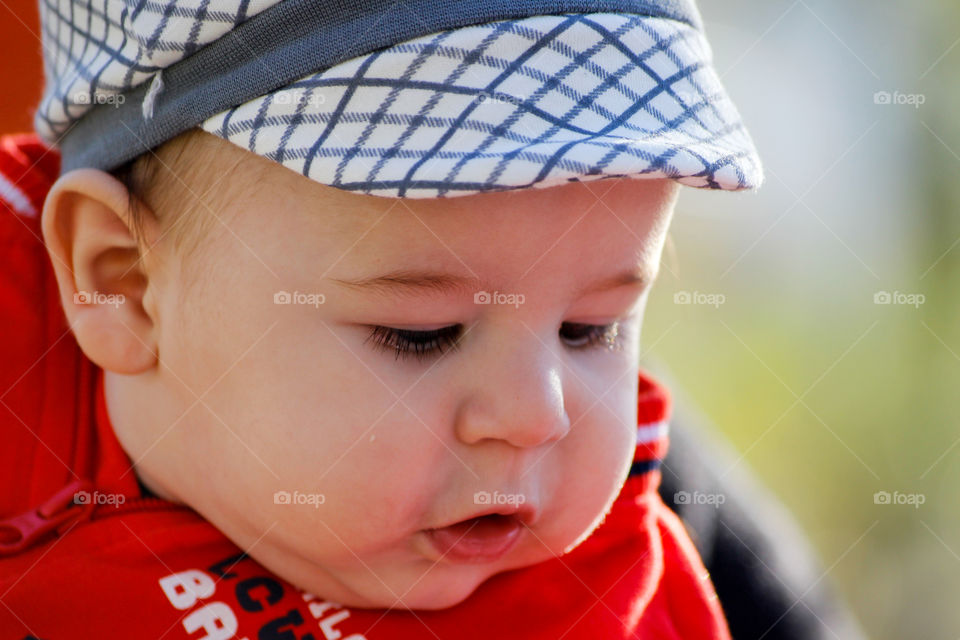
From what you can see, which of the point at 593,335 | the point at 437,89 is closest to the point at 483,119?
the point at 437,89

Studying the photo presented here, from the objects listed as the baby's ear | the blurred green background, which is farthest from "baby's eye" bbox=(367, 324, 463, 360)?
the blurred green background

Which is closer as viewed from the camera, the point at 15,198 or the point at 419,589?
the point at 419,589

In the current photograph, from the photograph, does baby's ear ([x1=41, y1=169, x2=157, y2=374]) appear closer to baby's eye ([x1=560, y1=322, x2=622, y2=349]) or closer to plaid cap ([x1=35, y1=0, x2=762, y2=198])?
plaid cap ([x1=35, y1=0, x2=762, y2=198])

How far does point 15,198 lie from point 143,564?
444 millimetres

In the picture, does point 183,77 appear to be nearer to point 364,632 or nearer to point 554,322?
point 554,322

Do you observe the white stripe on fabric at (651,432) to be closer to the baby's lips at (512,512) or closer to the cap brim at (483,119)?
the baby's lips at (512,512)

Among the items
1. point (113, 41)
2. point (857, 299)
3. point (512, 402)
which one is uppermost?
point (113, 41)

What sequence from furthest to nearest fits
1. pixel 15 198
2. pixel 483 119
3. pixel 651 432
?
pixel 651 432
pixel 15 198
pixel 483 119

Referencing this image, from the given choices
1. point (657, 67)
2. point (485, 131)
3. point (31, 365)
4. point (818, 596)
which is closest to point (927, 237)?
point (818, 596)

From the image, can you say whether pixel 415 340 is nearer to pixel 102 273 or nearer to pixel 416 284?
pixel 416 284

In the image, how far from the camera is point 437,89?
0.73 meters

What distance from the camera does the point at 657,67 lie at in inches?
31.4

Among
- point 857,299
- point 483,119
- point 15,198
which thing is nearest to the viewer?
point 483,119

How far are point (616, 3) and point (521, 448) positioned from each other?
15.5 inches
